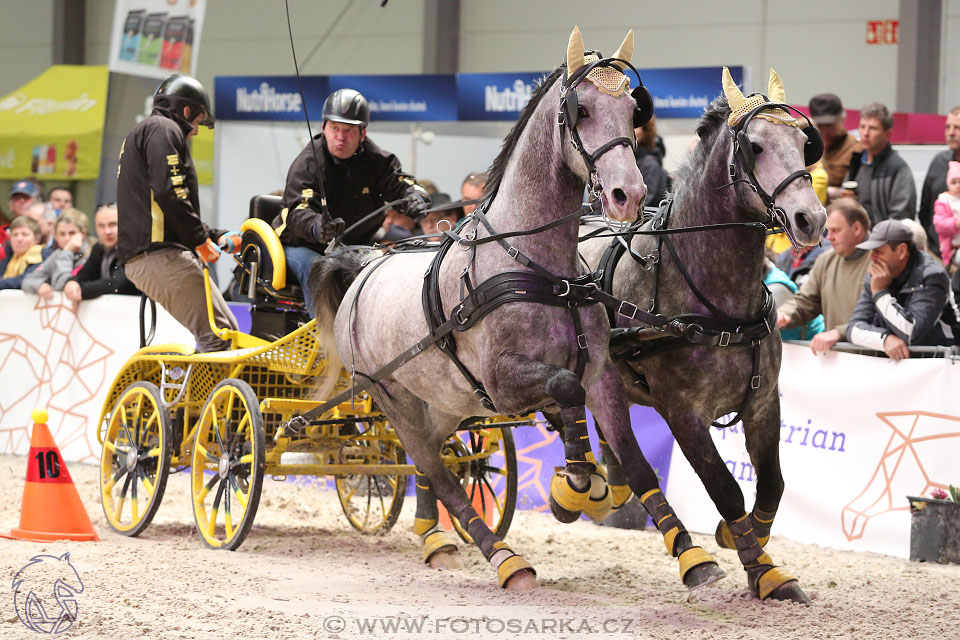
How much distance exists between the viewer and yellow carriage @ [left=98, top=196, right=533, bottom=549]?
242 inches

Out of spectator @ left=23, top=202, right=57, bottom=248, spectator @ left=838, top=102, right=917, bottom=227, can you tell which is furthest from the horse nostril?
spectator @ left=23, top=202, right=57, bottom=248

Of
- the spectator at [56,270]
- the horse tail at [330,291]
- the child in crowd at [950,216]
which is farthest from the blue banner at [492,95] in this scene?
the horse tail at [330,291]

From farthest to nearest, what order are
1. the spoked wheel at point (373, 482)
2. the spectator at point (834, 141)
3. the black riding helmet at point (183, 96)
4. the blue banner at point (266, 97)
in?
1. the blue banner at point (266, 97)
2. the spectator at point (834, 141)
3. the black riding helmet at point (183, 96)
4. the spoked wheel at point (373, 482)

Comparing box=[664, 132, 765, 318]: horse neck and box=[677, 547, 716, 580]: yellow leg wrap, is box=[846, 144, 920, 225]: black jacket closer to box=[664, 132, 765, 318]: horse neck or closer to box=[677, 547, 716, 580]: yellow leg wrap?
box=[664, 132, 765, 318]: horse neck

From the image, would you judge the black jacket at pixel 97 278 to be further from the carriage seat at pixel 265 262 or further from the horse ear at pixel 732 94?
the horse ear at pixel 732 94

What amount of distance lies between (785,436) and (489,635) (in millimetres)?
3267

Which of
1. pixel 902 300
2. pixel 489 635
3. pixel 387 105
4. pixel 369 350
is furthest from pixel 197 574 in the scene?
pixel 387 105

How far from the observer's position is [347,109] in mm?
6359

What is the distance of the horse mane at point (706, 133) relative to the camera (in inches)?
A: 194

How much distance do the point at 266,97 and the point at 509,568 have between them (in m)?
8.17

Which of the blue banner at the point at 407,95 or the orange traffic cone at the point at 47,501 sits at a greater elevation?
the blue banner at the point at 407,95

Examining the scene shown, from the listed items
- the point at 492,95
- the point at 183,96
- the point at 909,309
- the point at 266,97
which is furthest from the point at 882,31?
the point at 183,96

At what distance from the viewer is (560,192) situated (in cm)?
463

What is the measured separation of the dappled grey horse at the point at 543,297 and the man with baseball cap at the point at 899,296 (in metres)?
2.31
